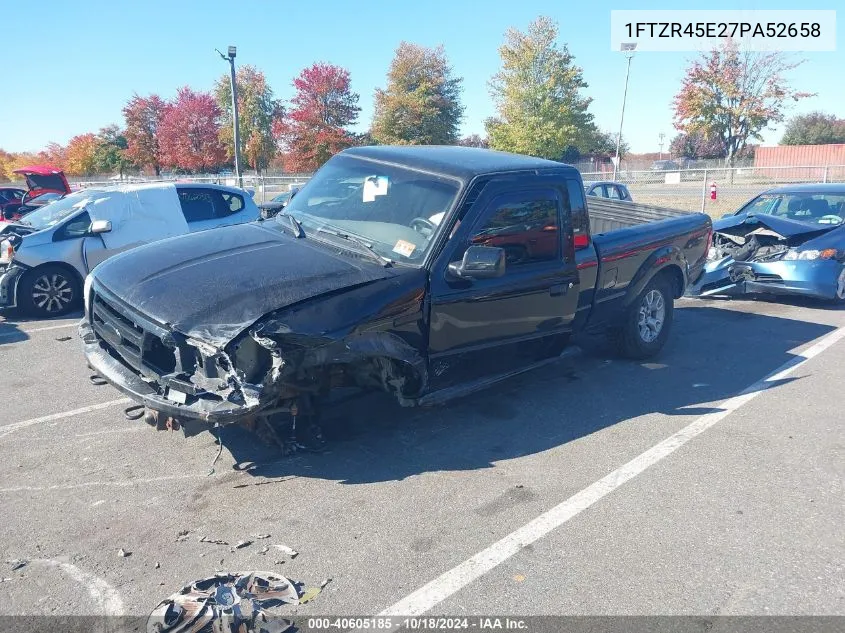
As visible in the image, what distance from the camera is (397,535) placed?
11.1 ft

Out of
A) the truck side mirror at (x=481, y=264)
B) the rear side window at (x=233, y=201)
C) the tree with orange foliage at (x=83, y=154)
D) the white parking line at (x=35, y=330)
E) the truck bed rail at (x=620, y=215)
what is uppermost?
the tree with orange foliage at (x=83, y=154)

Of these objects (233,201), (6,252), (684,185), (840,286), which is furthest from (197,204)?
(684,185)

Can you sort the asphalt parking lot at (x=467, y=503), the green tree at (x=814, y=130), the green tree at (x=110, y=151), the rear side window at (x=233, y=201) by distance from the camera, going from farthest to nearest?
1. the green tree at (x=814, y=130)
2. the green tree at (x=110, y=151)
3. the rear side window at (x=233, y=201)
4. the asphalt parking lot at (x=467, y=503)

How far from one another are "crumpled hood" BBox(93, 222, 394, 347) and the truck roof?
3.30 feet

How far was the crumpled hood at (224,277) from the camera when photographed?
3.58 metres

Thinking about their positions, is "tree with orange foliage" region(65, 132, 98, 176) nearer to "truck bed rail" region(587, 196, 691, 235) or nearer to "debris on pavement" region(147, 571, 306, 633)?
"truck bed rail" region(587, 196, 691, 235)

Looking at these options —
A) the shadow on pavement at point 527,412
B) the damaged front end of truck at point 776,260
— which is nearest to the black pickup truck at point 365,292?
the shadow on pavement at point 527,412

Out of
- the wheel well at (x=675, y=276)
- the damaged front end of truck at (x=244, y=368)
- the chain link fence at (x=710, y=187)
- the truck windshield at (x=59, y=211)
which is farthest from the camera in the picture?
the chain link fence at (x=710, y=187)

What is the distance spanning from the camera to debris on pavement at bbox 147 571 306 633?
2648 mm

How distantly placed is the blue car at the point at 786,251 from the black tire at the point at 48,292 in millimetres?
8147

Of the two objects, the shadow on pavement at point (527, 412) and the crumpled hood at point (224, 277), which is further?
the shadow on pavement at point (527, 412)

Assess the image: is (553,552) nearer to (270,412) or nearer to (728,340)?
(270,412)

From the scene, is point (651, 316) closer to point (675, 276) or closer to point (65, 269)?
point (675, 276)

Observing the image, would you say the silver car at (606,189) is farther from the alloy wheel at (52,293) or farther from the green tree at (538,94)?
the green tree at (538,94)
